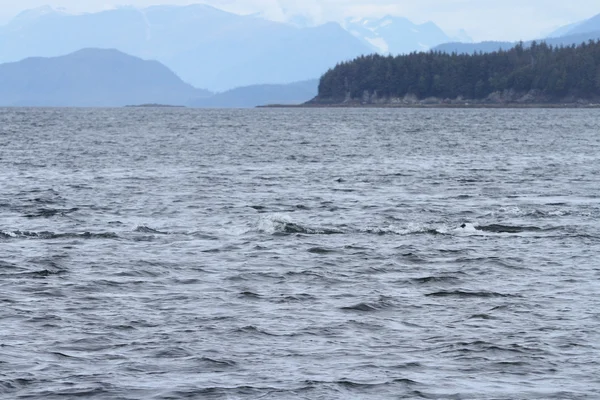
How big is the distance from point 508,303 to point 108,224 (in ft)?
56.3

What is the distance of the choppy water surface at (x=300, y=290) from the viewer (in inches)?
639

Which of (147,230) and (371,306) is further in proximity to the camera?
(147,230)

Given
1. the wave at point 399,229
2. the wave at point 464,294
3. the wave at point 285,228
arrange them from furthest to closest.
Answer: the wave at point 285,228 → the wave at point 399,229 → the wave at point 464,294

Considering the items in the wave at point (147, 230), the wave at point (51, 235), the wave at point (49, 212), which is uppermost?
the wave at point (49, 212)

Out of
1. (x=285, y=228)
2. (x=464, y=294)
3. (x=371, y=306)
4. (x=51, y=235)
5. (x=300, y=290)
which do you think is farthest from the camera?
(x=285, y=228)

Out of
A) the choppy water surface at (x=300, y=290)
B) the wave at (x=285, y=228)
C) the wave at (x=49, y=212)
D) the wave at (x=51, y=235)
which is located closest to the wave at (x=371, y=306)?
the choppy water surface at (x=300, y=290)

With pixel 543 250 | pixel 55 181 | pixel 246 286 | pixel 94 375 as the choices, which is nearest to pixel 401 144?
pixel 55 181

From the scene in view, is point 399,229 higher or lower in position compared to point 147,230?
lower

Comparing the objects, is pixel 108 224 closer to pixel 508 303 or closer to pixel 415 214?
pixel 415 214

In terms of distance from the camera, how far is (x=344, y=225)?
35062 mm

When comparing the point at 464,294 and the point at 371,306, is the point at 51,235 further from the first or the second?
the point at 464,294

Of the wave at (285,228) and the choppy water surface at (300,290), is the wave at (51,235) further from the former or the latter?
the wave at (285,228)

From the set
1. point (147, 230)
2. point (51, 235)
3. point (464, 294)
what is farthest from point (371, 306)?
point (51, 235)

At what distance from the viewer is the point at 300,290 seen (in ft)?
76.0
